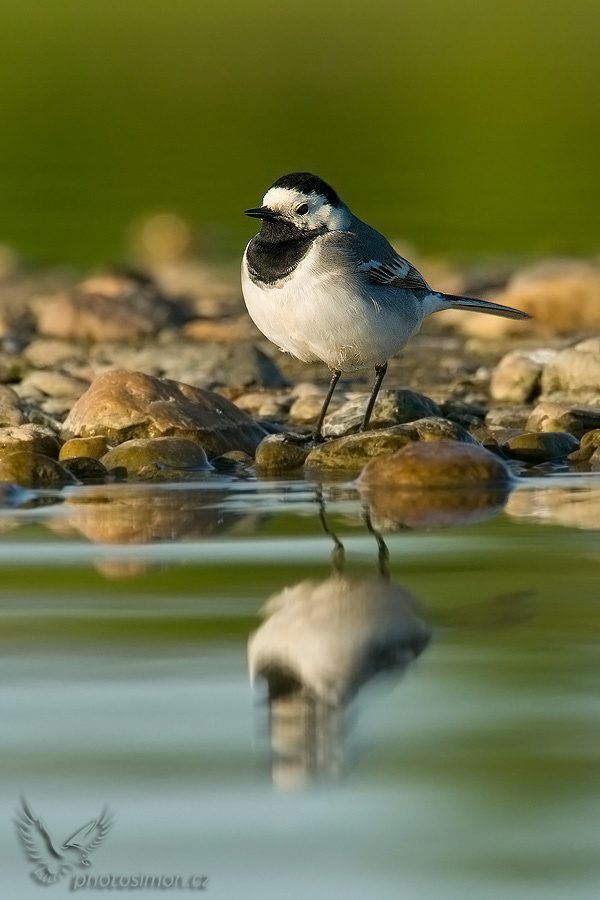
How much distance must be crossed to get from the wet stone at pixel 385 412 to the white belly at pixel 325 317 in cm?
30

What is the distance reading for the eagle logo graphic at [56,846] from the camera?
7.64 ft

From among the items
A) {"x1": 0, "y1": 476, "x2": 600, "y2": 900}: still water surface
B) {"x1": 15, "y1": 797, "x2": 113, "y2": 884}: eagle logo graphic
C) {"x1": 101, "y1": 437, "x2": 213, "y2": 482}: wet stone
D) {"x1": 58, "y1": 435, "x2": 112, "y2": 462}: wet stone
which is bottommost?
{"x1": 15, "y1": 797, "x2": 113, "y2": 884}: eagle logo graphic

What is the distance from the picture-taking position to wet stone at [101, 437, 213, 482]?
255 inches

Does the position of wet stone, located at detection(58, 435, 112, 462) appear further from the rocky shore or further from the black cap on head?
the black cap on head

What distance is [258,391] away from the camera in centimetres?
925

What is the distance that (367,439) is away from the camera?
673 centimetres

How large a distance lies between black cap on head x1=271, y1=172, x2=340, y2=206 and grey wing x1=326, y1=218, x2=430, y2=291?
181mm

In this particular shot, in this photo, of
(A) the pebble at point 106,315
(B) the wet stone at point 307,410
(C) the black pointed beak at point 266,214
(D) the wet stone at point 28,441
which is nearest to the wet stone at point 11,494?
(D) the wet stone at point 28,441

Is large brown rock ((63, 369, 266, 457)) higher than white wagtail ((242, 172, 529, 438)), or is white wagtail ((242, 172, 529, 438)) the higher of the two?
white wagtail ((242, 172, 529, 438))

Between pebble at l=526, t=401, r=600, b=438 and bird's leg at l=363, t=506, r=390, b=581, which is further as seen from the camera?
pebble at l=526, t=401, r=600, b=438

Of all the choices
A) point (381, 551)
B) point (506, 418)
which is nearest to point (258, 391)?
point (506, 418)

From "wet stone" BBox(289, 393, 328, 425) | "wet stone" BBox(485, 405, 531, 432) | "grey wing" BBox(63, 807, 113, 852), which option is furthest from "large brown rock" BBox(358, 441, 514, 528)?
"grey wing" BBox(63, 807, 113, 852)

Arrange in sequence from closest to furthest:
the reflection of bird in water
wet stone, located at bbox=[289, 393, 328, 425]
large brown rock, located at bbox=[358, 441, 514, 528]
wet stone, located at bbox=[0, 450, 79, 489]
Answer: the reflection of bird in water
large brown rock, located at bbox=[358, 441, 514, 528]
wet stone, located at bbox=[0, 450, 79, 489]
wet stone, located at bbox=[289, 393, 328, 425]

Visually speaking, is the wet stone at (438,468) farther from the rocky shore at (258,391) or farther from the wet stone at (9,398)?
the wet stone at (9,398)
